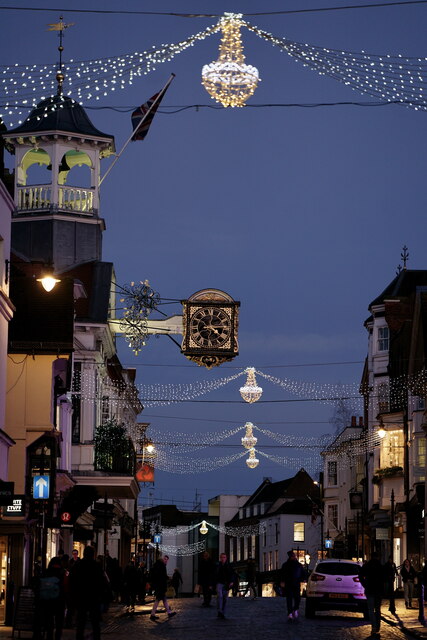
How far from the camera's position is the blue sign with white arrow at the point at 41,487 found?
102 ft

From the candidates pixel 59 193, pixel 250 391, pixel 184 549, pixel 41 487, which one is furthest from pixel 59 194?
pixel 184 549

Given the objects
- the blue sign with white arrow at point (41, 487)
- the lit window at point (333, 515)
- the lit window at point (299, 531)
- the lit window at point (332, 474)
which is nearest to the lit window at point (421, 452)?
the blue sign with white arrow at point (41, 487)

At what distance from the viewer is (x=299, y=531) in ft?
355

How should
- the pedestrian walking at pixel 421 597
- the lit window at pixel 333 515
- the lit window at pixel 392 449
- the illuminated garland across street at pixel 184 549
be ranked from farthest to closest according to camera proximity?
A: the illuminated garland across street at pixel 184 549 < the lit window at pixel 333 515 < the lit window at pixel 392 449 < the pedestrian walking at pixel 421 597

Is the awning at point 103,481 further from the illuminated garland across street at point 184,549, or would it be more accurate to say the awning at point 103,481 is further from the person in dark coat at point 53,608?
the illuminated garland across street at point 184,549

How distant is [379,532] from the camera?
2518 inches

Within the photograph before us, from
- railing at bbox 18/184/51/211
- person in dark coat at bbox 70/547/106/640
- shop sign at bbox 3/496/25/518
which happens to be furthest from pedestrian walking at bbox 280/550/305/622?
railing at bbox 18/184/51/211

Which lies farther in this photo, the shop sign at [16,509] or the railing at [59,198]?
the railing at [59,198]

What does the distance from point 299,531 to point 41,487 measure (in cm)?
7923

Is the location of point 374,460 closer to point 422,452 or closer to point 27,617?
point 422,452

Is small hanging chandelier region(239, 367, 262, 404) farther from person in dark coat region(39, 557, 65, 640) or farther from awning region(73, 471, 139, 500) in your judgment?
person in dark coat region(39, 557, 65, 640)

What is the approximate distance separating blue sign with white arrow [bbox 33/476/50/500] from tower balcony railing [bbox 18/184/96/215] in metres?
21.4

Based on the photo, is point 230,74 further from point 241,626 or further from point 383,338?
point 383,338

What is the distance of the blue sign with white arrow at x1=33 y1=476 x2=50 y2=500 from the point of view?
31.0 metres
